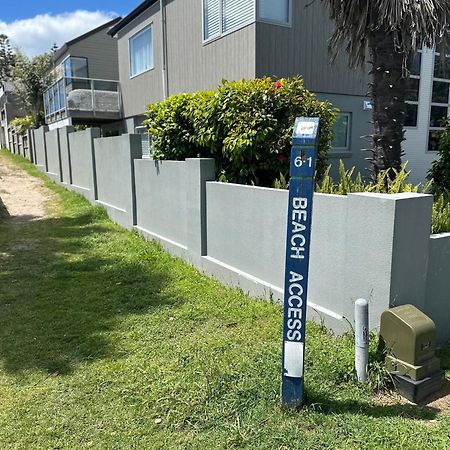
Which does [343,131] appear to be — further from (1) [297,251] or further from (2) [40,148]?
(2) [40,148]

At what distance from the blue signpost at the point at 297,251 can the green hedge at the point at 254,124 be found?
2776mm

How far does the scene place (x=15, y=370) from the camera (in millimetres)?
3664

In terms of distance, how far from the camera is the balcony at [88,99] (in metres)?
16.8

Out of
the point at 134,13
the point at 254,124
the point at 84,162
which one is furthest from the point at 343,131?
the point at 134,13

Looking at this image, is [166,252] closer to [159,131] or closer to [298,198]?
[159,131]

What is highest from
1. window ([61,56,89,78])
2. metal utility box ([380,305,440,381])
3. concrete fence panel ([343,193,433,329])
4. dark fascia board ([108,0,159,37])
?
dark fascia board ([108,0,159,37])

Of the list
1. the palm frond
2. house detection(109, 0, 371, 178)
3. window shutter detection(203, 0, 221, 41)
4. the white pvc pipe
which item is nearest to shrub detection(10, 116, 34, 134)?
house detection(109, 0, 371, 178)

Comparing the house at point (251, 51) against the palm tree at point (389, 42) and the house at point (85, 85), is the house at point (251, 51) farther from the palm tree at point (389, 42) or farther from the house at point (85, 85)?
the house at point (85, 85)

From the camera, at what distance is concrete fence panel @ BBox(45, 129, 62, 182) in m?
16.0

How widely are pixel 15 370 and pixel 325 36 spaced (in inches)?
371

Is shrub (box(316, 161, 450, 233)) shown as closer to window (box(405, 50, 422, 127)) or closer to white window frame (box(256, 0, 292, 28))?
white window frame (box(256, 0, 292, 28))

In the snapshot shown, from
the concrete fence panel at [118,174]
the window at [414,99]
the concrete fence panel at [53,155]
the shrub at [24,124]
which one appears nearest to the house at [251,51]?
the window at [414,99]

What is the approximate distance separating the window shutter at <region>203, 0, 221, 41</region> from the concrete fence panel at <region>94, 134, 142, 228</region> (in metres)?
3.61

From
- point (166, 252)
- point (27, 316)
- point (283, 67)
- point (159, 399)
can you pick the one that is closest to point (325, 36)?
point (283, 67)
